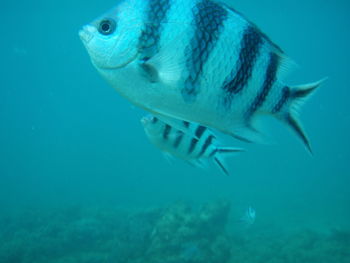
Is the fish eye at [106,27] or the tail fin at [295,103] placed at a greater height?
the fish eye at [106,27]

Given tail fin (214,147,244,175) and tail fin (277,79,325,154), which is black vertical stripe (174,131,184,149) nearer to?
tail fin (214,147,244,175)

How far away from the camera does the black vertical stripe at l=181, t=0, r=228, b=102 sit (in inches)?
30.2

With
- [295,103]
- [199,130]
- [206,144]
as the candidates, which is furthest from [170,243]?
[295,103]

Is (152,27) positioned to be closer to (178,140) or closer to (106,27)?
(106,27)

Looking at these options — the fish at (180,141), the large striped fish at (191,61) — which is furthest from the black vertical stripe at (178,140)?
the large striped fish at (191,61)

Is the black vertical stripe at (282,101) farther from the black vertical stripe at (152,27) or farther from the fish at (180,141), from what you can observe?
the fish at (180,141)

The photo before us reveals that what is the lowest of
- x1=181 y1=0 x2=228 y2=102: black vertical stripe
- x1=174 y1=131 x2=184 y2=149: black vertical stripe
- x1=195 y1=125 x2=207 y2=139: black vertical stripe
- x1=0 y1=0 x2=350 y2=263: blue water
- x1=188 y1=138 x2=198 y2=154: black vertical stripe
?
x1=181 y1=0 x2=228 y2=102: black vertical stripe

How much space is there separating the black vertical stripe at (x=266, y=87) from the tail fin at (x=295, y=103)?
2.9 inches

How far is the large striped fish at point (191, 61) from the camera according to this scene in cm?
76

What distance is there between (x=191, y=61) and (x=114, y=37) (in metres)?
0.25

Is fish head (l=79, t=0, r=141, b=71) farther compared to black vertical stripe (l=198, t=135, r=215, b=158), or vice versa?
black vertical stripe (l=198, t=135, r=215, b=158)

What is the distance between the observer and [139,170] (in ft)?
134

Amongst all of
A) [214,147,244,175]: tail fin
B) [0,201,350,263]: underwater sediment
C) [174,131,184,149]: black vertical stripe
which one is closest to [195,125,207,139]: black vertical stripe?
[174,131,184,149]: black vertical stripe

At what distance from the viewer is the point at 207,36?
0.80 m
